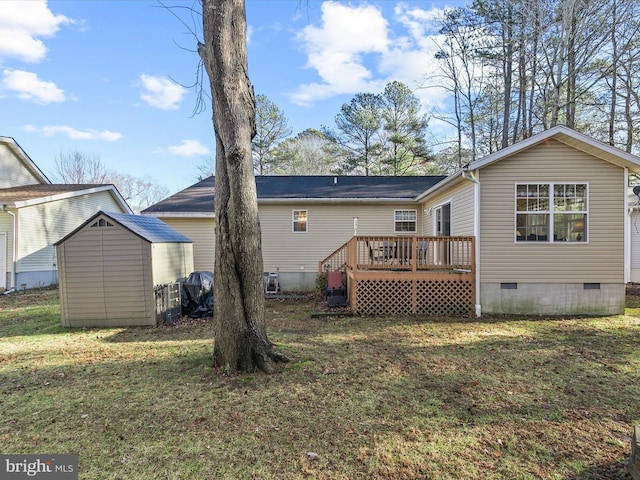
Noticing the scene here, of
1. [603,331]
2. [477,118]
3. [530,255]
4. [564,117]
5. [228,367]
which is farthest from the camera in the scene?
[477,118]

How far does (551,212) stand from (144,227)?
32.2 ft

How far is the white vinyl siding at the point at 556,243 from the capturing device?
764 cm

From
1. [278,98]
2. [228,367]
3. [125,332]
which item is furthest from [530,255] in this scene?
[278,98]

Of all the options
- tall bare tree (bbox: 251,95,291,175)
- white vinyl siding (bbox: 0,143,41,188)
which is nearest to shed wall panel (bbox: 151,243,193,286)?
white vinyl siding (bbox: 0,143,41,188)

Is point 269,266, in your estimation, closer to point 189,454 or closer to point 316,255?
point 316,255

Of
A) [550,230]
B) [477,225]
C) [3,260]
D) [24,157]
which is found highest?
[24,157]

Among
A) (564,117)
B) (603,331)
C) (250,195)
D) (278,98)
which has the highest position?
(278,98)

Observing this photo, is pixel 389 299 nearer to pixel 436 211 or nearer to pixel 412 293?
pixel 412 293

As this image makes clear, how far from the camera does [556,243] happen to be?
773 cm

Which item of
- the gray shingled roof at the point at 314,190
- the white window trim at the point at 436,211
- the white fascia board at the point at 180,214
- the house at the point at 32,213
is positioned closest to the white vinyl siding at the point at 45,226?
the house at the point at 32,213

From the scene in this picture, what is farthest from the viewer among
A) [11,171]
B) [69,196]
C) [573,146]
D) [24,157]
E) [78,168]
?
[78,168]

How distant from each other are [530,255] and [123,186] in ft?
130

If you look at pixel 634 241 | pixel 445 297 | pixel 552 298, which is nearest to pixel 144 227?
pixel 445 297

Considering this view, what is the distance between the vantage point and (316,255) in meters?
11.8
